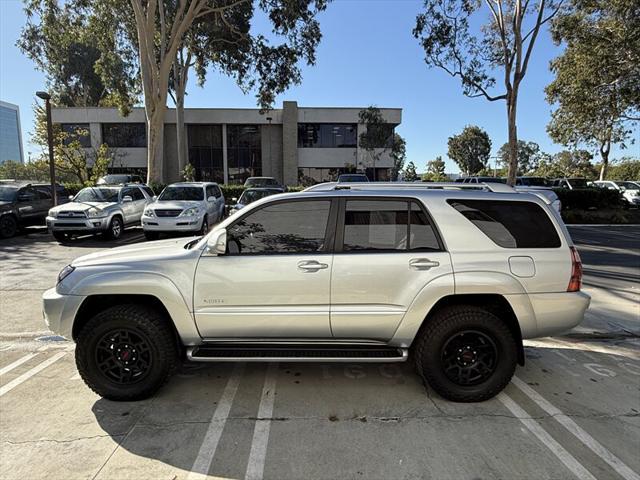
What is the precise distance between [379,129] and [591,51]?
1819cm

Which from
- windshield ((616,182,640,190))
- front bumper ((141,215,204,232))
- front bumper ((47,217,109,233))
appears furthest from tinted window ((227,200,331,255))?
windshield ((616,182,640,190))

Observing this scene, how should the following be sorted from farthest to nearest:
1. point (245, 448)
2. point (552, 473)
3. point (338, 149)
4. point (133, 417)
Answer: point (338, 149)
point (133, 417)
point (245, 448)
point (552, 473)

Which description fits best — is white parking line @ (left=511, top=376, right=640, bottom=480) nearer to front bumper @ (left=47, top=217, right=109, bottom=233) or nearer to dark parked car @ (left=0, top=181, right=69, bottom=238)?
front bumper @ (left=47, top=217, right=109, bottom=233)

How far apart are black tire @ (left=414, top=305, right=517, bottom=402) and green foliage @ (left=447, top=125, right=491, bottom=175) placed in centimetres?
7298

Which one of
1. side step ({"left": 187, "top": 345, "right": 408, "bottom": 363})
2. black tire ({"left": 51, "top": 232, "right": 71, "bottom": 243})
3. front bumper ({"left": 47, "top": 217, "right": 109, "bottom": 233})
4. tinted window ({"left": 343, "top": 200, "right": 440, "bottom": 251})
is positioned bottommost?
black tire ({"left": 51, "top": 232, "right": 71, "bottom": 243})

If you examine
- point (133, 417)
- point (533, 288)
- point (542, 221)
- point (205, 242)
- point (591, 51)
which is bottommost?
point (133, 417)

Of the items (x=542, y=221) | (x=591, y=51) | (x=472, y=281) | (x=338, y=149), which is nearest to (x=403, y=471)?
(x=472, y=281)

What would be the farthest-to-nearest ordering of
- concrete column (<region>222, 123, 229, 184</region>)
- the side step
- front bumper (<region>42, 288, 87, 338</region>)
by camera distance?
concrete column (<region>222, 123, 229, 184</region>) < front bumper (<region>42, 288, 87, 338</region>) < the side step

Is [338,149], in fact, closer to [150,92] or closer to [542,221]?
[150,92]

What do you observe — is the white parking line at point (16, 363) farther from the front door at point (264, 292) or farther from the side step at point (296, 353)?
the front door at point (264, 292)

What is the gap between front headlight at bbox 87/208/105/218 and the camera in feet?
37.8

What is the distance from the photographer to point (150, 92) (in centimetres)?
1856

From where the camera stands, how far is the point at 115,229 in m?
12.3

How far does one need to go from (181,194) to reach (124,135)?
97.3ft
